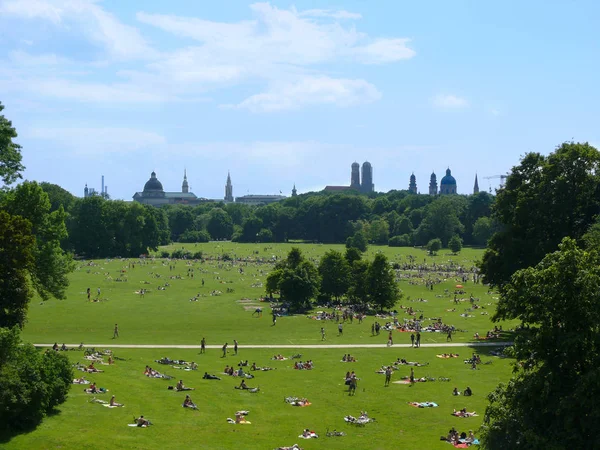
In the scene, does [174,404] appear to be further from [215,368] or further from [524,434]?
[524,434]

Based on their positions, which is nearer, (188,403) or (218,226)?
(188,403)

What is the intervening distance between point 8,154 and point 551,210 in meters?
31.4

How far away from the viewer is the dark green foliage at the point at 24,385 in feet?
72.8

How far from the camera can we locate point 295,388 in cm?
3064

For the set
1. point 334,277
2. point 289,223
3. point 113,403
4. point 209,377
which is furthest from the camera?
point 289,223

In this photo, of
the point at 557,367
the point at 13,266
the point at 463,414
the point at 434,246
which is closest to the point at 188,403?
the point at 463,414

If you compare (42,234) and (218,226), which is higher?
(218,226)

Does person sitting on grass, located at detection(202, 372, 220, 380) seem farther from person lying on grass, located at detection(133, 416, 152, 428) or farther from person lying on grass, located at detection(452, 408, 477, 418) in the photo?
person lying on grass, located at detection(452, 408, 477, 418)

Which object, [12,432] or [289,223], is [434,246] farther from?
[12,432]

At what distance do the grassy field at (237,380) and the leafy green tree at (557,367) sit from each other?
4.58 metres

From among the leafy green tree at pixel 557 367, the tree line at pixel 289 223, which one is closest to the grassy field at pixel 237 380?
the leafy green tree at pixel 557 367

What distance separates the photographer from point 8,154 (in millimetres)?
36656

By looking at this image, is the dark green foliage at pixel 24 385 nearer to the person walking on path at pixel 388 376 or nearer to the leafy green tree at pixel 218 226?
the person walking on path at pixel 388 376

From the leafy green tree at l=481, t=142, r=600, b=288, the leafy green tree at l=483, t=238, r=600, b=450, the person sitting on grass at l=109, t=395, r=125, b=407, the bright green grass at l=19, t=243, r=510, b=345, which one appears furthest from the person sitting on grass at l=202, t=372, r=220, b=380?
the leafy green tree at l=481, t=142, r=600, b=288
